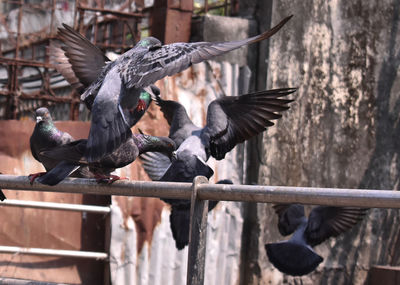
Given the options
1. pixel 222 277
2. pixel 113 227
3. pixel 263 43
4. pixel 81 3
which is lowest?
pixel 222 277

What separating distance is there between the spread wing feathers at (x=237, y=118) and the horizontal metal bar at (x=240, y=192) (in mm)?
1635

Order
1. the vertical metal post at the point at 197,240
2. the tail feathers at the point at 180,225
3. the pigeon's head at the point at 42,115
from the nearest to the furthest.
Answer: the vertical metal post at the point at 197,240, the pigeon's head at the point at 42,115, the tail feathers at the point at 180,225

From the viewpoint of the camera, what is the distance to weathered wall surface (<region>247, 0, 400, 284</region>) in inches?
229

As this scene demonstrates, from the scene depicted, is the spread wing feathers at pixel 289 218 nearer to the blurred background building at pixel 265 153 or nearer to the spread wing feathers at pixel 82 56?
the blurred background building at pixel 265 153

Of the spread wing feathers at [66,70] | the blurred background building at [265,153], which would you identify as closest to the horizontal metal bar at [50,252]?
the blurred background building at [265,153]

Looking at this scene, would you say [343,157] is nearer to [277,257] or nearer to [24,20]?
[277,257]

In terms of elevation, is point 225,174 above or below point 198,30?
below

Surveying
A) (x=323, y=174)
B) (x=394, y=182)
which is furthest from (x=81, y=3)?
(x=394, y=182)

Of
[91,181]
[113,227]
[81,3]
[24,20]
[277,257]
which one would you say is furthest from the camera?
[24,20]

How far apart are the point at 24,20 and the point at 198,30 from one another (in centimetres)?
1170

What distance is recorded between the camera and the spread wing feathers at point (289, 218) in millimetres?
5223

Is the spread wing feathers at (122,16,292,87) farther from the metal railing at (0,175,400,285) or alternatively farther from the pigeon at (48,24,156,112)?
the pigeon at (48,24,156,112)

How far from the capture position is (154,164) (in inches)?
199

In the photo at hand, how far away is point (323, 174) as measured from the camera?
19.4ft
